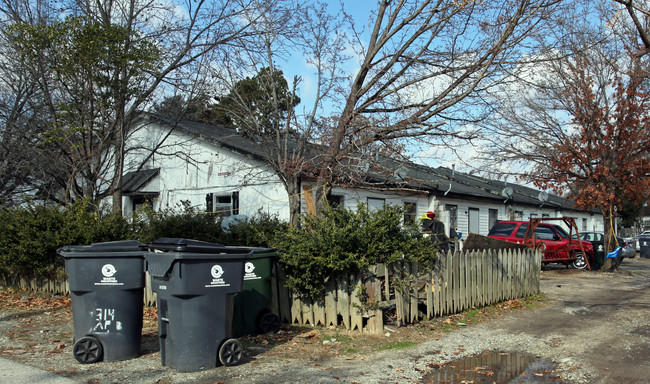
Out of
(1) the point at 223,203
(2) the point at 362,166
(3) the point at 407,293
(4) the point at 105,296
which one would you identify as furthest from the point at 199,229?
(4) the point at 105,296

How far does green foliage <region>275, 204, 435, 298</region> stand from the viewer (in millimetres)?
7320

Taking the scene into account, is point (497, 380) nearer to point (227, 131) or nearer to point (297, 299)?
point (297, 299)

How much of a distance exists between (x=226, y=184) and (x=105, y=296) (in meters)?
11.6

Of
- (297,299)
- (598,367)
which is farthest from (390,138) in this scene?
(598,367)

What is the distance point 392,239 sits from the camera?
775 centimetres

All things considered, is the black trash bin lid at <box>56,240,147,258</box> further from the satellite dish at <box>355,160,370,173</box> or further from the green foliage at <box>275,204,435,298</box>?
the satellite dish at <box>355,160,370,173</box>

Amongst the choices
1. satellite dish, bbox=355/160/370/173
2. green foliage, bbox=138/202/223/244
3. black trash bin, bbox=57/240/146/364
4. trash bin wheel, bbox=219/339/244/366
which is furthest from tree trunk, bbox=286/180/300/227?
trash bin wheel, bbox=219/339/244/366

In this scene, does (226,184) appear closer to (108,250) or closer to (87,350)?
(108,250)

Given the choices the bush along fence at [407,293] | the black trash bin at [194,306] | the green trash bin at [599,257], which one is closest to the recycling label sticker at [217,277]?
the black trash bin at [194,306]

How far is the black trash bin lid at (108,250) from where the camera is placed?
6082 mm

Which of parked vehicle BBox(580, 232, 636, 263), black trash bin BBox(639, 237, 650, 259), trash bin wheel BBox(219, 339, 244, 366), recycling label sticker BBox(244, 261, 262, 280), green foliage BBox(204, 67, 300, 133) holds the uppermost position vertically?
green foliage BBox(204, 67, 300, 133)

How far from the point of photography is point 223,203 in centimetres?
1783

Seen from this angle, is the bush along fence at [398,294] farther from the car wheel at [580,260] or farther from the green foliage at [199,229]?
the car wheel at [580,260]

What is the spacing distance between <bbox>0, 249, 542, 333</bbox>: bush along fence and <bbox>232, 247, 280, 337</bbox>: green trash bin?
30 cm
